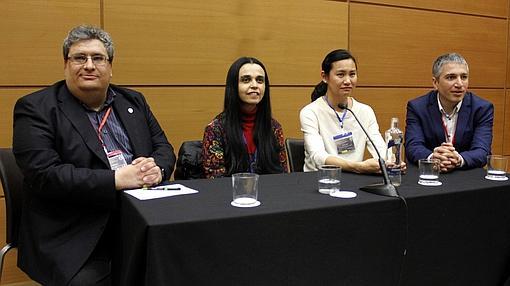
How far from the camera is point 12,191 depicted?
1941 mm

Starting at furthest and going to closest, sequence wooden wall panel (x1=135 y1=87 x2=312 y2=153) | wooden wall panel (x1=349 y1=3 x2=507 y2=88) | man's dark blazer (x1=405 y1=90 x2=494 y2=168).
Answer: wooden wall panel (x1=349 y1=3 x2=507 y2=88) < wooden wall panel (x1=135 y1=87 x2=312 y2=153) < man's dark blazer (x1=405 y1=90 x2=494 y2=168)

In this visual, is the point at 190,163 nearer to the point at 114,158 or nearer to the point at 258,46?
the point at 114,158

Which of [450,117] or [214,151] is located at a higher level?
[450,117]

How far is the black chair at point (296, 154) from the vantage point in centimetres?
272

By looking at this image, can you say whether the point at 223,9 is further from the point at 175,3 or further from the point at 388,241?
the point at 388,241

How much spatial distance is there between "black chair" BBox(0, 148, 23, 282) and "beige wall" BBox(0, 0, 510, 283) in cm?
99

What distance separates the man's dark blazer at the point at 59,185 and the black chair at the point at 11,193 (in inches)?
3.3

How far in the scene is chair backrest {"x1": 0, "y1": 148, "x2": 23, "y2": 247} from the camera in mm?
1927

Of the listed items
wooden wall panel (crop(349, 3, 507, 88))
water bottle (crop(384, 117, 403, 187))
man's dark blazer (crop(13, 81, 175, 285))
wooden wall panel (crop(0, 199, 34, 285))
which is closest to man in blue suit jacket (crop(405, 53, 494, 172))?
water bottle (crop(384, 117, 403, 187))

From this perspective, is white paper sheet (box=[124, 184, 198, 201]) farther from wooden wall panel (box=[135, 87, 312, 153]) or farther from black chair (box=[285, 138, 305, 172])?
wooden wall panel (box=[135, 87, 312, 153])

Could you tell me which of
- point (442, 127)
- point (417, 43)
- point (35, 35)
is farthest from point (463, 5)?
point (35, 35)

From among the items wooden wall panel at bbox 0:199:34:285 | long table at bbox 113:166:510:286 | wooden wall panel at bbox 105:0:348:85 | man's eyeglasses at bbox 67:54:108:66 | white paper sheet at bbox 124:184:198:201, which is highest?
wooden wall panel at bbox 105:0:348:85

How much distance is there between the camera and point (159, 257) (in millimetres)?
1326

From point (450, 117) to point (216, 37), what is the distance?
170 cm
